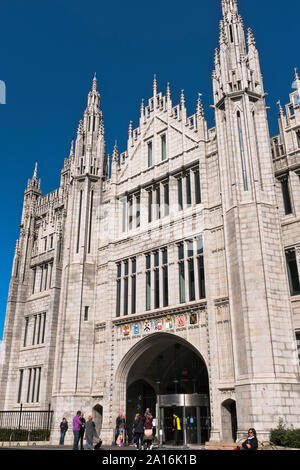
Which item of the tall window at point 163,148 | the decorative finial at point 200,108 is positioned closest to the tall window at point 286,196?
the decorative finial at point 200,108

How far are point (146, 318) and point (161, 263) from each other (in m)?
3.63

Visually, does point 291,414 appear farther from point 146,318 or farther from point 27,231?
point 27,231

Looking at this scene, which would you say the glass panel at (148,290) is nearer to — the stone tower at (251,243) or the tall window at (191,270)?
the tall window at (191,270)

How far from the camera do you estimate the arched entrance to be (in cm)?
2536

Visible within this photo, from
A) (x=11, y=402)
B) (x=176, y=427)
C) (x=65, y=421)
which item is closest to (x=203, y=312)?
(x=176, y=427)

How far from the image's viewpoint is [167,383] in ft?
104

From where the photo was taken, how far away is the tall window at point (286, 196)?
2530cm

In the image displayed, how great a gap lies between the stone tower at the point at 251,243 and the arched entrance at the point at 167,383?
4.81m

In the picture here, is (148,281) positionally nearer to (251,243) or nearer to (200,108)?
(251,243)

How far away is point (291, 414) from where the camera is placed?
2047 centimetres

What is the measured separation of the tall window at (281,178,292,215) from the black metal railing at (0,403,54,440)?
19.9 meters

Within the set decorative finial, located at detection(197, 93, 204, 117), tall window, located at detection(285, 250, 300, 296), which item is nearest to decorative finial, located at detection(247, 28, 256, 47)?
decorative finial, located at detection(197, 93, 204, 117)

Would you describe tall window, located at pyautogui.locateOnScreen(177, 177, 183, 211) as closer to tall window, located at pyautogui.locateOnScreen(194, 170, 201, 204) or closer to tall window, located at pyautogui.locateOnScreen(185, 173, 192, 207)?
tall window, located at pyautogui.locateOnScreen(185, 173, 192, 207)

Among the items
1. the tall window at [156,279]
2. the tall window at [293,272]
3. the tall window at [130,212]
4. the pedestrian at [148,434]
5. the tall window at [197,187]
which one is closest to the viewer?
the pedestrian at [148,434]
